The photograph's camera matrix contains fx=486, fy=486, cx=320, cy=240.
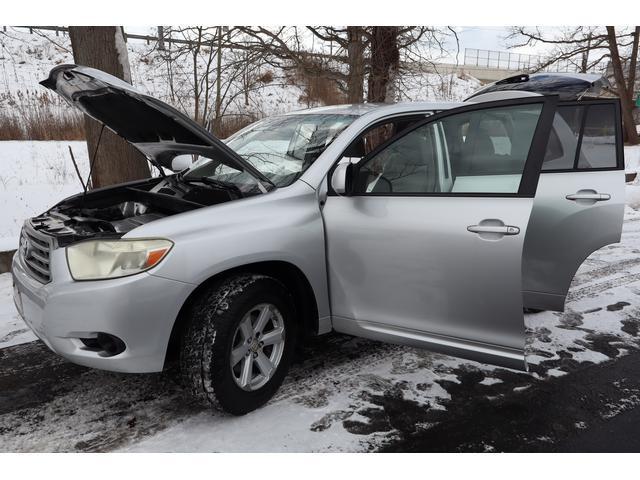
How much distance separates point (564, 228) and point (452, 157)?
123cm

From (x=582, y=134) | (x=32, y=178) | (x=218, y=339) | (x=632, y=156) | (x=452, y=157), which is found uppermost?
(x=582, y=134)

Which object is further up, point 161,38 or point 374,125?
point 161,38

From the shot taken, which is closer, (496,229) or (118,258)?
(118,258)

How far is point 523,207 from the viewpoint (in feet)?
8.13

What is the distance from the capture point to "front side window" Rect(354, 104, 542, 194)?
2.73 metres

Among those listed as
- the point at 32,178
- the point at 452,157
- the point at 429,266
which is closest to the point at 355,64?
the point at 452,157

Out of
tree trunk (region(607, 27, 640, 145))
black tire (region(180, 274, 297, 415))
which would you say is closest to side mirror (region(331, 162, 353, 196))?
black tire (region(180, 274, 297, 415))

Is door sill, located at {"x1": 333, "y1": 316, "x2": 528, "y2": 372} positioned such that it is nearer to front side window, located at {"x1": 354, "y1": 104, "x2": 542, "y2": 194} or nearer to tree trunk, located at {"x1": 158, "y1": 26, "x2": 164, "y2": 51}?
front side window, located at {"x1": 354, "y1": 104, "x2": 542, "y2": 194}

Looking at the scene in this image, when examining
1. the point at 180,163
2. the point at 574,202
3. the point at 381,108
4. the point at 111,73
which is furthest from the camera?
the point at 111,73

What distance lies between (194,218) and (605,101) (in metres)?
3.15

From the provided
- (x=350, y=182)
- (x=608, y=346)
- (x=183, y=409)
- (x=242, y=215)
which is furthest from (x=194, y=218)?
(x=608, y=346)

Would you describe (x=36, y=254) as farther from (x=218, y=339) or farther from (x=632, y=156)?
(x=632, y=156)

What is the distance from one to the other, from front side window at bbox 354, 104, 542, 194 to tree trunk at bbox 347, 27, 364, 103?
5980 millimetres

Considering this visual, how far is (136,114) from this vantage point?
3.05 metres
